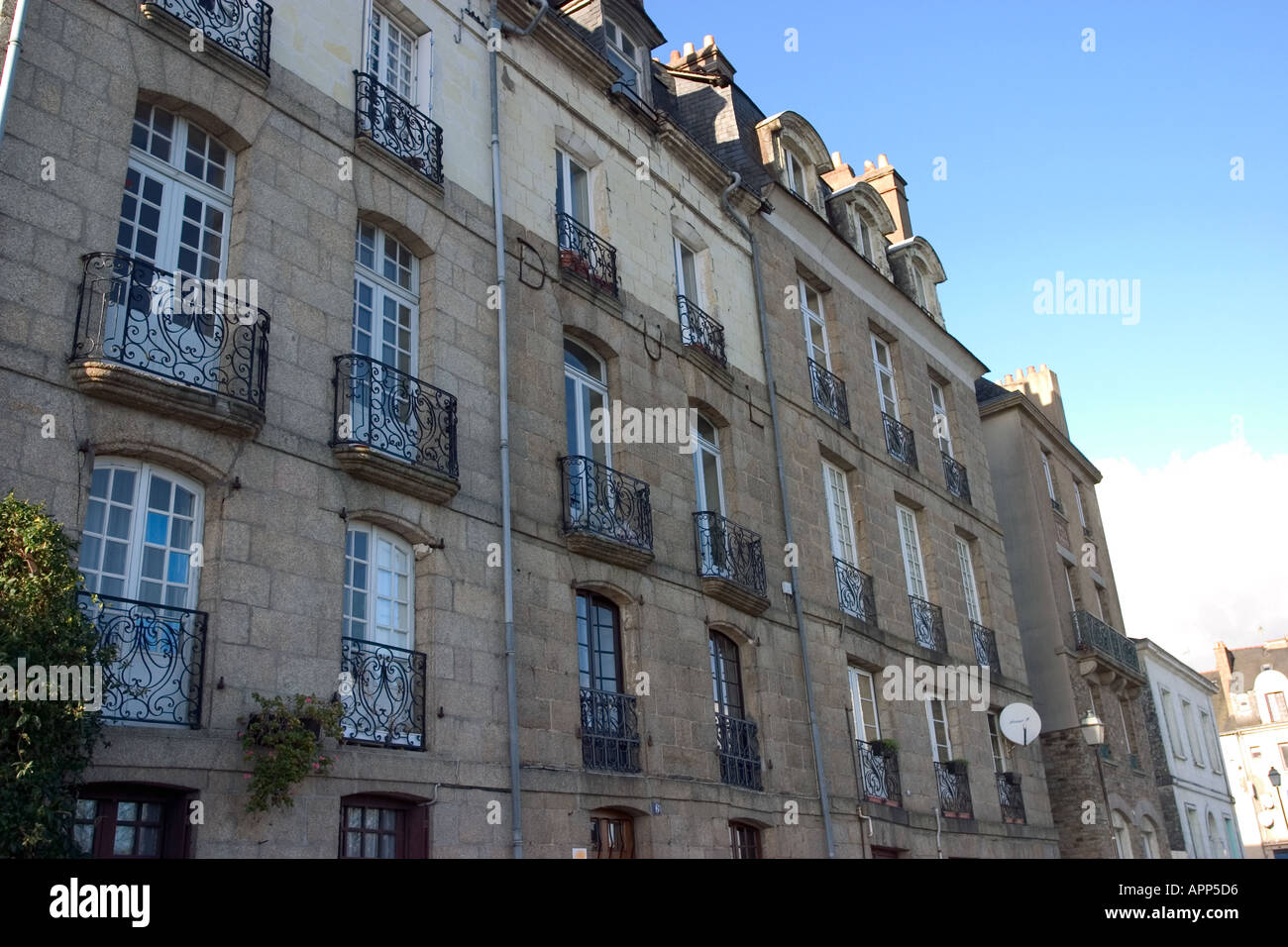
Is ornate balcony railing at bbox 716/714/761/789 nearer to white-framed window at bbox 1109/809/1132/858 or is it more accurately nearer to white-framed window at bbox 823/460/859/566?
white-framed window at bbox 823/460/859/566

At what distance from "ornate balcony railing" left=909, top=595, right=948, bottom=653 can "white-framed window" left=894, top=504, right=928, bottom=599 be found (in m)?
0.23

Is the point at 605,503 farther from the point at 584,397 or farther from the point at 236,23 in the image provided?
the point at 236,23

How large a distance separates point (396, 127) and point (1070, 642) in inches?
673

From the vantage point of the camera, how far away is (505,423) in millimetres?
11227

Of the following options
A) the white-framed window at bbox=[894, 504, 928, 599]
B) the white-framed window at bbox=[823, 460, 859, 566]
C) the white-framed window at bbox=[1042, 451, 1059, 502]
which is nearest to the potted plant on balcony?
the white-framed window at bbox=[823, 460, 859, 566]

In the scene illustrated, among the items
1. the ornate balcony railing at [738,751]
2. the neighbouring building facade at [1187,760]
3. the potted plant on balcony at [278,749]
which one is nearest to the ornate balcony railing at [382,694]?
the potted plant on balcony at [278,749]

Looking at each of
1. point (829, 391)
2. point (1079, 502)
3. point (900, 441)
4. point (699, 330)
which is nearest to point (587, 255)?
point (699, 330)

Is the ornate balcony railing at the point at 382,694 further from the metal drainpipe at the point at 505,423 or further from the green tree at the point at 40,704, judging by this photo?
the green tree at the point at 40,704

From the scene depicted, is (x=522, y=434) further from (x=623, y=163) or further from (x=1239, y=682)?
(x=1239, y=682)

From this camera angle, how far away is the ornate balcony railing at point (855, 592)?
16172 mm

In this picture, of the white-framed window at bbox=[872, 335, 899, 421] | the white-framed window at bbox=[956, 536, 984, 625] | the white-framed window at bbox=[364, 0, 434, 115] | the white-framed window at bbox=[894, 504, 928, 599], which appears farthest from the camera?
the white-framed window at bbox=[956, 536, 984, 625]

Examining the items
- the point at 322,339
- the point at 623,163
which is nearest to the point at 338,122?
the point at 322,339

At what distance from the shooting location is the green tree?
A: 6.20m

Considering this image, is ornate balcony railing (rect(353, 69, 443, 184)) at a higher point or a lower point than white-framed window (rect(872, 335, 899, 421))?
lower
